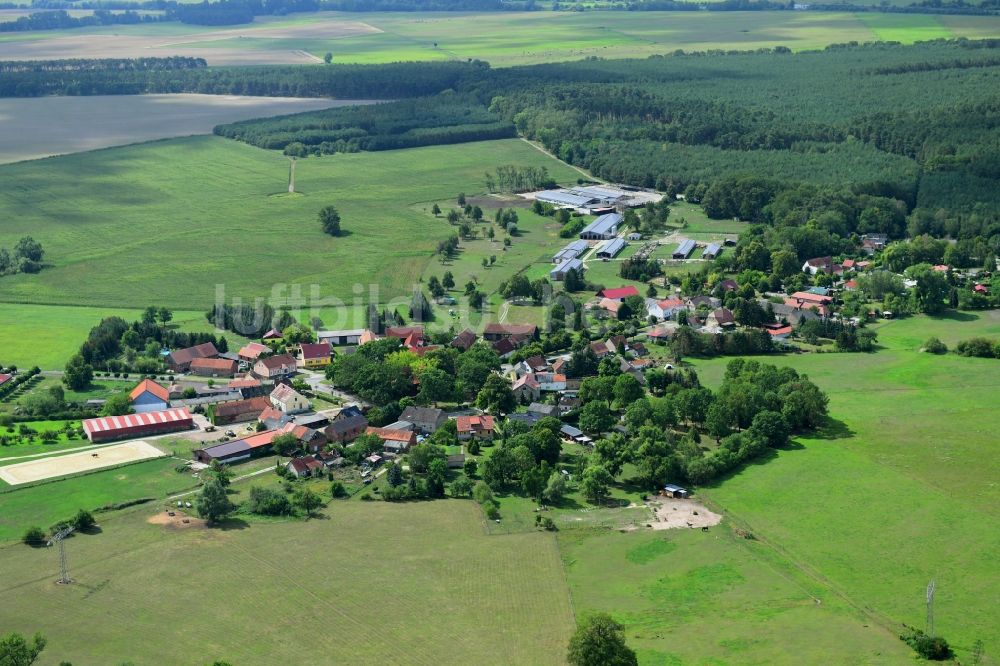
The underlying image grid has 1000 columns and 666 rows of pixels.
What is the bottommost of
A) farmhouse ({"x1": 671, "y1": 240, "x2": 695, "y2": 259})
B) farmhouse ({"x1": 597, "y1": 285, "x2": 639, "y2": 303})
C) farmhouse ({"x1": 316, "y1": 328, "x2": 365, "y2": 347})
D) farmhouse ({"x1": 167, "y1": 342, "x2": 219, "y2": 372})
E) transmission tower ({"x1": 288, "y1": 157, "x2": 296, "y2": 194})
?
farmhouse ({"x1": 167, "y1": 342, "x2": 219, "y2": 372})

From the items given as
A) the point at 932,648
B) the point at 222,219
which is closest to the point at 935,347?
the point at 932,648

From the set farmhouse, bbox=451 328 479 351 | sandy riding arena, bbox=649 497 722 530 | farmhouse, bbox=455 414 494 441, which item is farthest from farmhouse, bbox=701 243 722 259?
sandy riding arena, bbox=649 497 722 530

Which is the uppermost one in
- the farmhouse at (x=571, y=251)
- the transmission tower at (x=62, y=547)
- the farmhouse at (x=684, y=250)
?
the farmhouse at (x=684, y=250)

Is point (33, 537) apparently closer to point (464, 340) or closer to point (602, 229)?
point (464, 340)

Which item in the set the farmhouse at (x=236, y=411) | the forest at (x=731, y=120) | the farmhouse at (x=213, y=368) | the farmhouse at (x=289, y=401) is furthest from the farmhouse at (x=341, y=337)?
the forest at (x=731, y=120)

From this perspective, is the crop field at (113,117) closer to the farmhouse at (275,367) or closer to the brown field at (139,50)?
the brown field at (139,50)

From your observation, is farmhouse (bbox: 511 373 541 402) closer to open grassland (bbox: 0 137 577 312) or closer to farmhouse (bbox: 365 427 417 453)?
A: farmhouse (bbox: 365 427 417 453)
